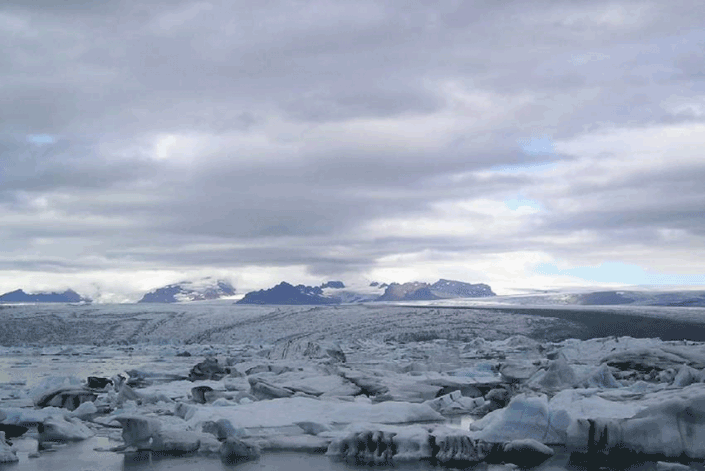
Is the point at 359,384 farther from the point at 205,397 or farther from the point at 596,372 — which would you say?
the point at 596,372

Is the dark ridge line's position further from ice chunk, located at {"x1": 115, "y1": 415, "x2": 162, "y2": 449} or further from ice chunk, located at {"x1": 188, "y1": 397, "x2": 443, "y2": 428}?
ice chunk, located at {"x1": 115, "y1": 415, "x2": 162, "y2": 449}

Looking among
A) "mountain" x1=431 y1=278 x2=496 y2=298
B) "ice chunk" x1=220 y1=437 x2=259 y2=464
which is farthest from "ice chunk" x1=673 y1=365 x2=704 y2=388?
"mountain" x1=431 y1=278 x2=496 y2=298

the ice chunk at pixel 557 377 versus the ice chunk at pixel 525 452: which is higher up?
the ice chunk at pixel 557 377

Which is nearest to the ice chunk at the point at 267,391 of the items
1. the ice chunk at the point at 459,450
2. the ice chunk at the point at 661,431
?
the ice chunk at the point at 459,450

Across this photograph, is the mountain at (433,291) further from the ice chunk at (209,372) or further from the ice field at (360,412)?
the ice chunk at (209,372)

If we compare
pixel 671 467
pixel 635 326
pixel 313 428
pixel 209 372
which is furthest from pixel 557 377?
pixel 635 326

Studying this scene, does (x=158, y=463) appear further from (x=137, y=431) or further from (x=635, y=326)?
(x=635, y=326)
